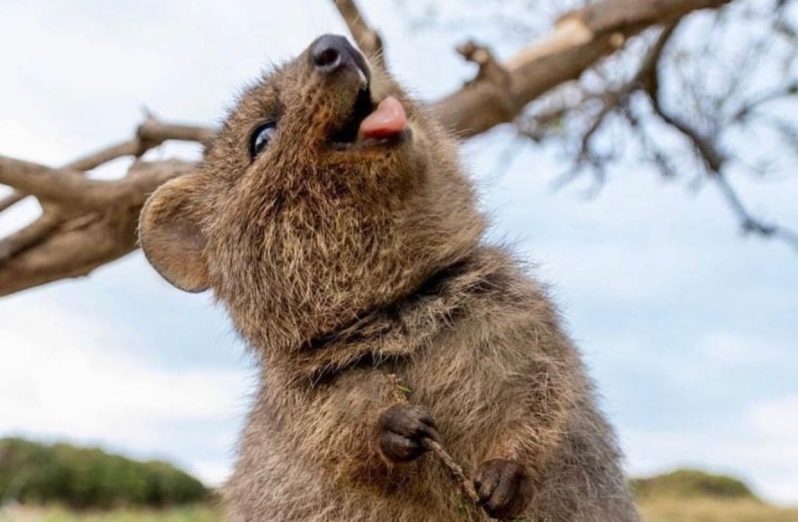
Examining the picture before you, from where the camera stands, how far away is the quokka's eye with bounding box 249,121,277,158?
2.75 metres

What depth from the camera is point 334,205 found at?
8.10 ft

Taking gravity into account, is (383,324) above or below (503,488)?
above

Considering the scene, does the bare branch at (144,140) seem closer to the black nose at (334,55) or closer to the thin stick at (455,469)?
the black nose at (334,55)

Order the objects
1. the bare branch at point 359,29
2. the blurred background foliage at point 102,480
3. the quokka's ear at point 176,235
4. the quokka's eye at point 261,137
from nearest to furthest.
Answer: the quokka's eye at point 261,137
the quokka's ear at point 176,235
the bare branch at point 359,29
the blurred background foliage at point 102,480

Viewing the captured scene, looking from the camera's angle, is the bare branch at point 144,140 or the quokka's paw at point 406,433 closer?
the quokka's paw at point 406,433

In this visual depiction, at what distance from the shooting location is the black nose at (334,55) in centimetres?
245

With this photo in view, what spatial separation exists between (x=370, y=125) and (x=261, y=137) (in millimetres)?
461

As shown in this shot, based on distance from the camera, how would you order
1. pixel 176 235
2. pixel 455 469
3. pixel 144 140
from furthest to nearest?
pixel 144 140 → pixel 176 235 → pixel 455 469

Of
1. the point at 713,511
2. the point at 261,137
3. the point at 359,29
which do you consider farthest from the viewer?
the point at 713,511

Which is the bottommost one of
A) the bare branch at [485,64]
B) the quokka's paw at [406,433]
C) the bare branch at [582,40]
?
the bare branch at [582,40]

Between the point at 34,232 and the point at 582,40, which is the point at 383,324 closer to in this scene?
the point at 34,232

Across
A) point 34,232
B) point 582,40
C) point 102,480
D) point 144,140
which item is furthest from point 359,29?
point 102,480

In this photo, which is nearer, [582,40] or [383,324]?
[383,324]

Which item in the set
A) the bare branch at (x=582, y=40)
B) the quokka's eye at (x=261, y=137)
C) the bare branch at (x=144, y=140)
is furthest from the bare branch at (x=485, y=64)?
the quokka's eye at (x=261, y=137)
